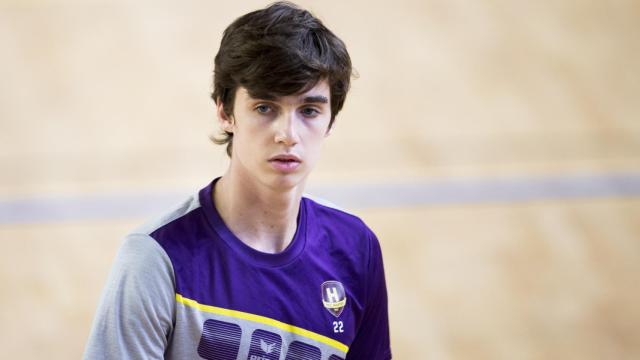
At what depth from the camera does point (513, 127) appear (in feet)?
13.9

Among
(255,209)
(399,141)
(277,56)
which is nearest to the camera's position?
(277,56)

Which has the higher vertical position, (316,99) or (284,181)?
(316,99)

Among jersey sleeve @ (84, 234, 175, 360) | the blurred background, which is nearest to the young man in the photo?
jersey sleeve @ (84, 234, 175, 360)

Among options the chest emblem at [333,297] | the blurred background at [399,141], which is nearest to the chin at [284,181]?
the chest emblem at [333,297]

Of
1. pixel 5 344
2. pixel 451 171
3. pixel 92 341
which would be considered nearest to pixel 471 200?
pixel 451 171

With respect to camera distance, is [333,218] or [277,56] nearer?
[277,56]

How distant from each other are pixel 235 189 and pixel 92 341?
39cm

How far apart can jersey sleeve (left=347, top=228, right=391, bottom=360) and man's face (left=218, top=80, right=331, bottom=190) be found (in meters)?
0.30

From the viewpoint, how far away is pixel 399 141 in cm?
421

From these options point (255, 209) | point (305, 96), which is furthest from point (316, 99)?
point (255, 209)

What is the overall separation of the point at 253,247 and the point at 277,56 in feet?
1.21

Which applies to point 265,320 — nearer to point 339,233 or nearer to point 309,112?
point 339,233

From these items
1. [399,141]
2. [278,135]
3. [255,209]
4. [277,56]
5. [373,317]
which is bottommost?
[373,317]

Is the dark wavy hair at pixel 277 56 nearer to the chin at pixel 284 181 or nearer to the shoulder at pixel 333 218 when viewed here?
the chin at pixel 284 181
